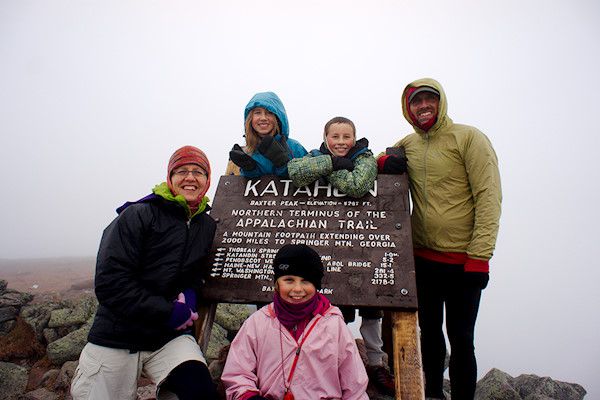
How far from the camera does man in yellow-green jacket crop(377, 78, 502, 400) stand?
356cm

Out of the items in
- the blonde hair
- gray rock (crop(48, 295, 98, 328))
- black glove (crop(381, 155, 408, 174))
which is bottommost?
gray rock (crop(48, 295, 98, 328))

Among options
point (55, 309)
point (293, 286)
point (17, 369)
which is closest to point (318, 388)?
point (293, 286)

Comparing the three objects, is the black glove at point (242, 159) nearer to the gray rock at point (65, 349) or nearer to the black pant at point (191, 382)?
the black pant at point (191, 382)

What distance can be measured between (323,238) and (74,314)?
660 centimetres

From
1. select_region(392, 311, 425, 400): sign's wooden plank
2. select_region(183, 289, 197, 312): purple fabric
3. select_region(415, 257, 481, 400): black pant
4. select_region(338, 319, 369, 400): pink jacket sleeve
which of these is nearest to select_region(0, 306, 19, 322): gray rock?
select_region(183, 289, 197, 312): purple fabric

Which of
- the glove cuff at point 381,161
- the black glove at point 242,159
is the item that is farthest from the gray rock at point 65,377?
the glove cuff at point 381,161

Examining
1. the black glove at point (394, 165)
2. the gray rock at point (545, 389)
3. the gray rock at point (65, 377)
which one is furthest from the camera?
the gray rock at point (545, 389)

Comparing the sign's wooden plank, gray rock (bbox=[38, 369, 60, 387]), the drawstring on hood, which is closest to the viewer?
the sign's wooden plank

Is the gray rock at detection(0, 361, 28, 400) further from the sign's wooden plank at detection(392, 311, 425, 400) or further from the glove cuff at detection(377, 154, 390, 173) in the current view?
the glove cuff at detection(377, 154, 390, 173)

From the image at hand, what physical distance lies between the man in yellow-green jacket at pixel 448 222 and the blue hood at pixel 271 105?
4.96 feet

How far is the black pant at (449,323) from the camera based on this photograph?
11.7 ft

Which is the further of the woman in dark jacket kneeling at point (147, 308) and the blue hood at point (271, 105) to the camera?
the blue hood at point (271, 105)

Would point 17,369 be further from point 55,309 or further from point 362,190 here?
point 362,190

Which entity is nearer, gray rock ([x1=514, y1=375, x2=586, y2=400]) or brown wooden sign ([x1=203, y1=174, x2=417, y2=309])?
brown wooden sign ([x1=203, y1=174, x2=417, y2=309])
